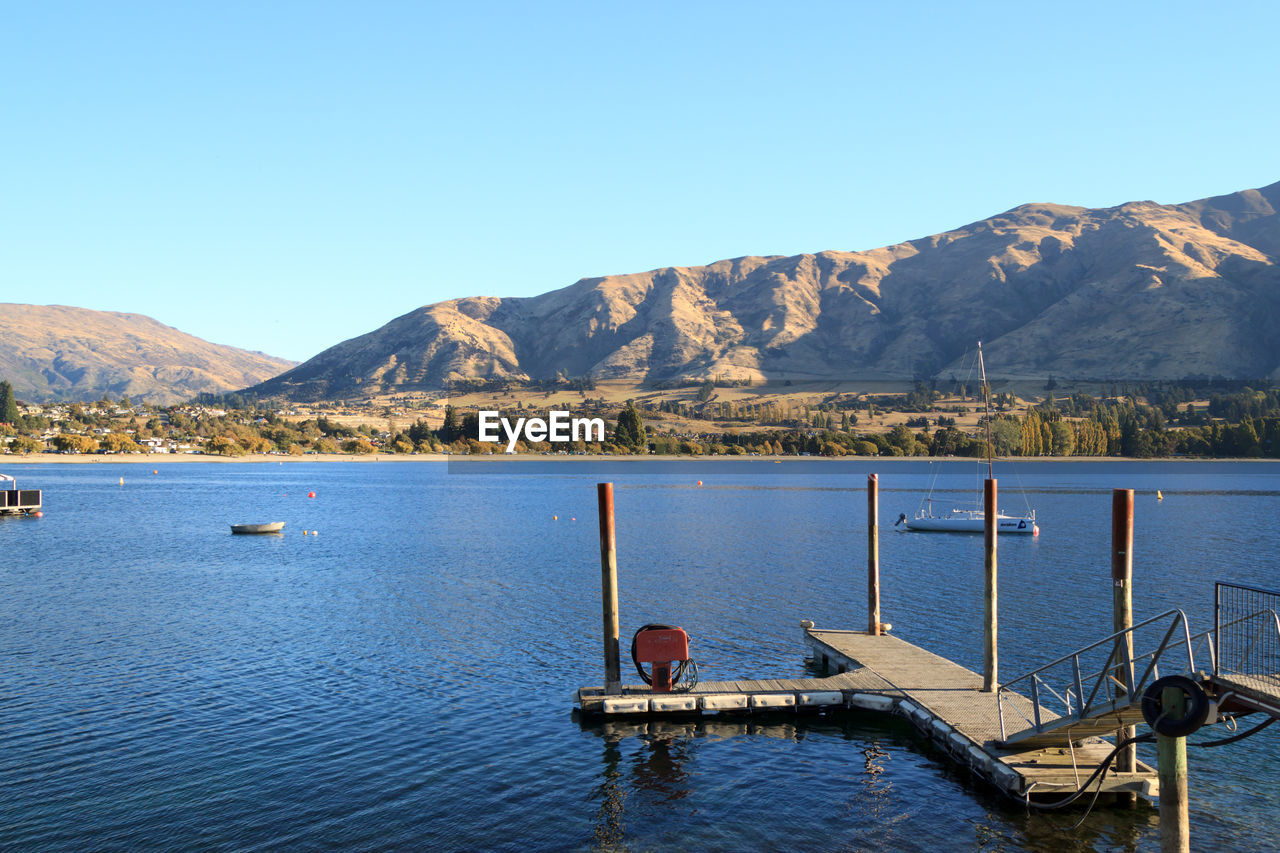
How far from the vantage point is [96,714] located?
29.2m

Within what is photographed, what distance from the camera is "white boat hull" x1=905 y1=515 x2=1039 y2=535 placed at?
3647 inches

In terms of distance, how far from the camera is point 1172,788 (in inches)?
682

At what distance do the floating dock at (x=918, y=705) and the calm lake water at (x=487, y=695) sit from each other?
69 cm

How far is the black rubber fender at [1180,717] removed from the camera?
1642cm

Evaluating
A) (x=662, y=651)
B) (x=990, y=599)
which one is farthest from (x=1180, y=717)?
(x=662, y=651)

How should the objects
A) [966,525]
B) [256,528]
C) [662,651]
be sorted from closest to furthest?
[662,651] < [256,528] < [966,525]

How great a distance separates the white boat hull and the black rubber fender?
3133 inches

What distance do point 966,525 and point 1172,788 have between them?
81.4 m

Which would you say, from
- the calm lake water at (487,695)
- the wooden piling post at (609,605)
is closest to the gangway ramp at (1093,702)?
the calm lake water at (487,695)

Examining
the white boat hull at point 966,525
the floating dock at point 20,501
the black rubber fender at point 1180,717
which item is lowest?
the white boat hull at point 966,525

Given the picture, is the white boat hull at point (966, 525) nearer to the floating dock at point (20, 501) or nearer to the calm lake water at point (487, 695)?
the calm lake water at point (487, 695)

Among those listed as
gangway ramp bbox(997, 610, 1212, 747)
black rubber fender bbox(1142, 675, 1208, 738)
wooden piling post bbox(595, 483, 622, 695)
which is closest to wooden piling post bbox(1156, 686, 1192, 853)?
black rubber fender bbox(1142, 675, 1208, 738)

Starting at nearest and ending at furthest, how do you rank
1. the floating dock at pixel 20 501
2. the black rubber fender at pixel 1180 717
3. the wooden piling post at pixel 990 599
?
1. the black rubber fender at pixel 1180 717
2. the wooden piling post at pixel 990 599
3. the floating dock at pixel 20 501

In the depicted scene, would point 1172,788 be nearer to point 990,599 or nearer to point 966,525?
point 990,599
